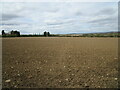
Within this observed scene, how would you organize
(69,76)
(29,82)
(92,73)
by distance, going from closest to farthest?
1. (29,82)
2. (69,76)
3. (92,73)

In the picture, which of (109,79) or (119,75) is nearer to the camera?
(109,79)

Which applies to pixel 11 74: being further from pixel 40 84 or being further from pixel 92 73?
pixel 92 73

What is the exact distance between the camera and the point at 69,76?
400 centimetres

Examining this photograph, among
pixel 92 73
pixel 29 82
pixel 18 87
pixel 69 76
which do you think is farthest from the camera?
pixel 92 73

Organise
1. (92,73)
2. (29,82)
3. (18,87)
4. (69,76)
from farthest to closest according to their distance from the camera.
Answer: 1. (92,73)
2. (69,76)
3. (29,82)
4. (18,87)

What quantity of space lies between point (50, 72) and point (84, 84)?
4.70ft

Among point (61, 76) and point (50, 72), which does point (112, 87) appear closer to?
point (61, 76)

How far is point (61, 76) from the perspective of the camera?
13.2ft

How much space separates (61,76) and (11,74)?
1.77 metres

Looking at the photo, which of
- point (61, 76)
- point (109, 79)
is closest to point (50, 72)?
point (61, 76)

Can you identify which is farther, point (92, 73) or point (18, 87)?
point (92, 73)

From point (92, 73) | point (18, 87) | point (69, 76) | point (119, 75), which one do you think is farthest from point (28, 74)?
point (119, 75)

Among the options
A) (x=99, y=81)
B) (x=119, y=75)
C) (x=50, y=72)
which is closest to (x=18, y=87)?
(x=50, y=72)

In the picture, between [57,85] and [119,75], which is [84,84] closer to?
[57,85]
